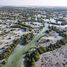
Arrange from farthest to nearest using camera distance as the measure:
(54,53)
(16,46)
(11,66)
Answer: (16,46) < (54,53) < (11,66)

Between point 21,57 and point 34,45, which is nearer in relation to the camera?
point 21,57

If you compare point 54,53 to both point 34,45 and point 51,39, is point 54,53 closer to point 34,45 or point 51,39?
point 34,45

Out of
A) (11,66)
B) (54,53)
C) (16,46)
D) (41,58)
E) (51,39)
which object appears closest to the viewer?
(11,66)

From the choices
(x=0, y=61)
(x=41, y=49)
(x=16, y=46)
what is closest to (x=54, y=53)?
(x=41, y=49)

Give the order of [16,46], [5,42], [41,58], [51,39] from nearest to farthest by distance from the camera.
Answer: [41,58] → [16,46] → [5,42] → [51,39]

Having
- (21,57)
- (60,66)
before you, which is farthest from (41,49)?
(60,66)

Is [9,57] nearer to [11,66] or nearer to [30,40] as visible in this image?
[11,66]
